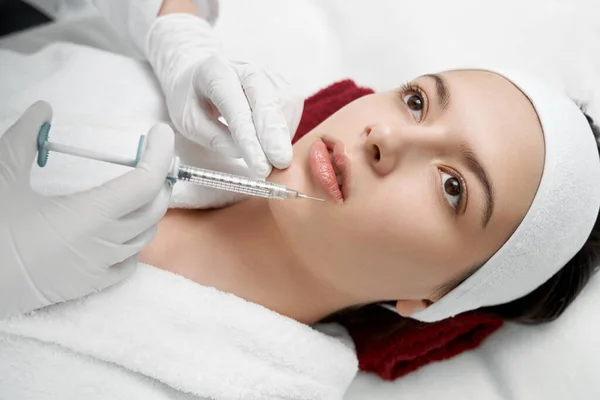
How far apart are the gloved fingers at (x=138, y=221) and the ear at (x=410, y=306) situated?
1.86 ft

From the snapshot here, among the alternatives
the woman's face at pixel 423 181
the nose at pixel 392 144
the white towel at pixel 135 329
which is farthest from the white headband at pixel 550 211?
the white towel at pixel 135 329

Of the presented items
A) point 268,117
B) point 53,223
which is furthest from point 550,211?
point 53,223

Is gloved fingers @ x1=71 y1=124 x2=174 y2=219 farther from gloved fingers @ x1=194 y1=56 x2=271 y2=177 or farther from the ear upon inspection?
the ear

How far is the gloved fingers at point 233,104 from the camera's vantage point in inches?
44.8

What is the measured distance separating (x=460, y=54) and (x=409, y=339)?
0.83 meters

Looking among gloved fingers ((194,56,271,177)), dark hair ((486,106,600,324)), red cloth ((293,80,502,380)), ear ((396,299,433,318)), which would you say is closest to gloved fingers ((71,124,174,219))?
gloved fingers ((194,56,271,177))

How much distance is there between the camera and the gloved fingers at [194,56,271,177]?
114 cm

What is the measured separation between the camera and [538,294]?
136 centimetres

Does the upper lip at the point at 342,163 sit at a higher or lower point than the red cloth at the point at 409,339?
higher

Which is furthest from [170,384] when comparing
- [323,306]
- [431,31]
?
[431,31]

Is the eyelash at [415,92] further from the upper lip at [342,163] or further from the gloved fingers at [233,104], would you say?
the gloved fingers at [233,104]

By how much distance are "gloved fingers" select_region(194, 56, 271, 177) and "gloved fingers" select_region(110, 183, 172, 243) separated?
17 cm

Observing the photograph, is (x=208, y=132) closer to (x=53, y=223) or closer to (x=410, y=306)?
(x=53, y=223)

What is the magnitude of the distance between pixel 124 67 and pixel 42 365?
0.74 m
